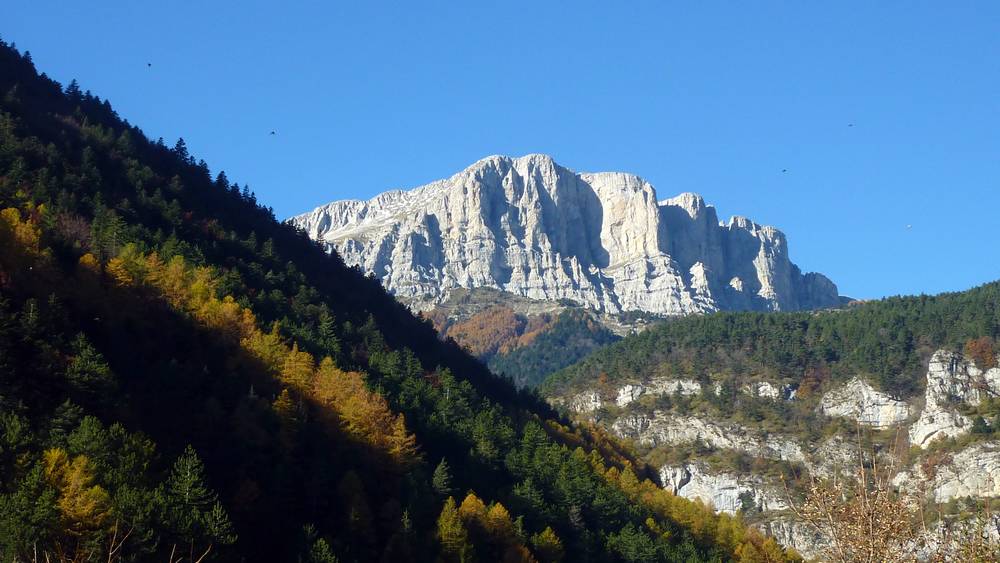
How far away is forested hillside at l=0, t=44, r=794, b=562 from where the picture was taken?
5159 centimetres

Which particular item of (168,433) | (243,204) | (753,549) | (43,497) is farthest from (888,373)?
(43,497)

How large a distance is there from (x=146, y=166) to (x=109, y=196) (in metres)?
15.7

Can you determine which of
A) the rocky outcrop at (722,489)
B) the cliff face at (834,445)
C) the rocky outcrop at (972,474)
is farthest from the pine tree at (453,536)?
the rocky outcrop at (722,489)

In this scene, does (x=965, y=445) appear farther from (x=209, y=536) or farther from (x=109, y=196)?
(x=209, y=536)

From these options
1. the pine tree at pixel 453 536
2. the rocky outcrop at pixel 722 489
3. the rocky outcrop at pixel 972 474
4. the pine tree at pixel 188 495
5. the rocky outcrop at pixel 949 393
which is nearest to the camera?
the pine tree at pixel 188 495

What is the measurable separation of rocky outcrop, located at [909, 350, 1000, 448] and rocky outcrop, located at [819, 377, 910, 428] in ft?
18.0

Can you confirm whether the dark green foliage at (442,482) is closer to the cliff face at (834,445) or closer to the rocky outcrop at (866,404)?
the cliff face at (834,445)

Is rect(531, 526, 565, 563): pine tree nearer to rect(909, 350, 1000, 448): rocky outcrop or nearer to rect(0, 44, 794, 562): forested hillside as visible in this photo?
rect(0, 44, 794, 562): forested hillside

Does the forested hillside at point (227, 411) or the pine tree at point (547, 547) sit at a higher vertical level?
the forested hillside at point (227, 411)

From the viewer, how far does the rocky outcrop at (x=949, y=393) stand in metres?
174

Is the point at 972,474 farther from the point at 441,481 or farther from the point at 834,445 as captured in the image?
the point at 441,481

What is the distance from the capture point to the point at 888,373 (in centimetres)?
19638

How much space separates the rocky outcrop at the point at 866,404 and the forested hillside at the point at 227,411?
7943 centimetres

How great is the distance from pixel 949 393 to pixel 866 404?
15.1 meters
